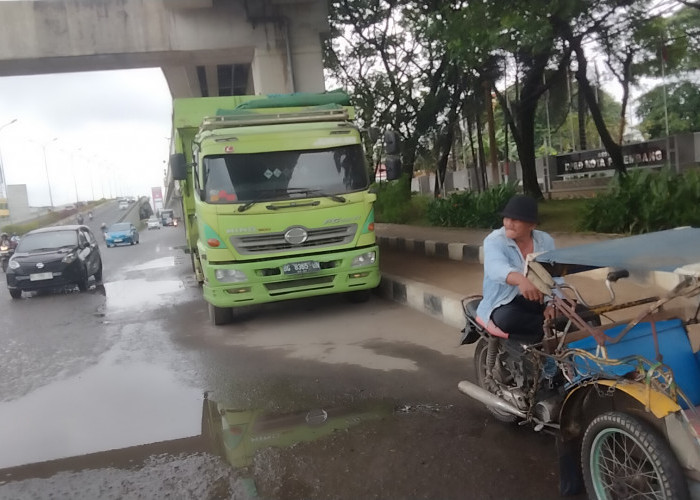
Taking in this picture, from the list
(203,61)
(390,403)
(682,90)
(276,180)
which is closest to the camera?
(390,403)

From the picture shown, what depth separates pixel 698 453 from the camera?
228cm

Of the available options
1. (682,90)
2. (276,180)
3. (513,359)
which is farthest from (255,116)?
(682,90)

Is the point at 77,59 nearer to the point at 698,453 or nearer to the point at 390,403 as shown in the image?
the point at 390,403

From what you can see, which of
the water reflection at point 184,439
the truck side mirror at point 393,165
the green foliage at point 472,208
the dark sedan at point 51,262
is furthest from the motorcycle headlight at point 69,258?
the water reflection at point 184,439

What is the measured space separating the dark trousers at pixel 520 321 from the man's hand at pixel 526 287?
24 centimetres

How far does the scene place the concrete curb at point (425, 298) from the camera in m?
6.84

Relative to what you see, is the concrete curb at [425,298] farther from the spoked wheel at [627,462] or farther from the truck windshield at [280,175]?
the spoked wheel at [627,462]

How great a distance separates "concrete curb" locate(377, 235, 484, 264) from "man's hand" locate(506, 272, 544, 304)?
6.15 meters

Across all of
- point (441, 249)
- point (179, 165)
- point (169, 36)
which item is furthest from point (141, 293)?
point (441, 249)

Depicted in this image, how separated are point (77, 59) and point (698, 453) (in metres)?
14.3

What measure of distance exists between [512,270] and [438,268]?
6575 millimetres

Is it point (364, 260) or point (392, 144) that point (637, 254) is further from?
point (392, 144)

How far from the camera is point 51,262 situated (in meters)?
12.5

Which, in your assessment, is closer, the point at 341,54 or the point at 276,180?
the point at 276,180
